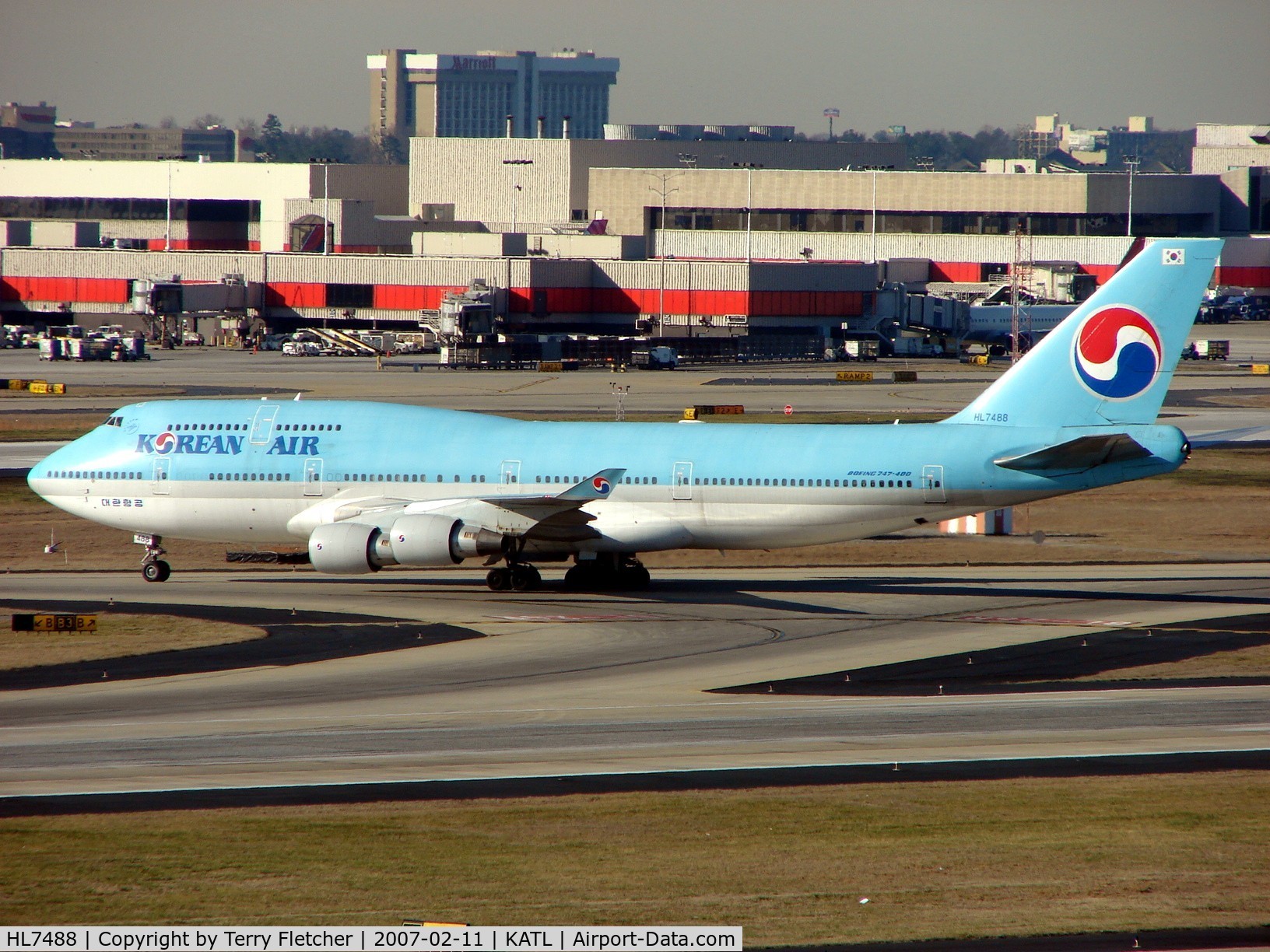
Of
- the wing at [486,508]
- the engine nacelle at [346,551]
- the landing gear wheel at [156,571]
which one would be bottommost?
the landing gear wheel at [156,571]

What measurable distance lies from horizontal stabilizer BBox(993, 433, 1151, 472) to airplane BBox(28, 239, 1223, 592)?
5 centimetres

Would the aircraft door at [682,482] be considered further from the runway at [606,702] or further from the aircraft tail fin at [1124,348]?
the aircraft tail fin at [1124,348]

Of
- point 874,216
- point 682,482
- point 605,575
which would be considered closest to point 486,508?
point 605,575

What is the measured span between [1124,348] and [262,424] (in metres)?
26.5

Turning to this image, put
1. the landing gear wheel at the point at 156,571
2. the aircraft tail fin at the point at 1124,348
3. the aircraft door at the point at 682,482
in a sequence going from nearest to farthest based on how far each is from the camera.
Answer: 1. the aircraft tail fin at the point at 1124,348
2. the aircraft door at the point at 682,482
3. the landing gear wheel at the point at 156,571

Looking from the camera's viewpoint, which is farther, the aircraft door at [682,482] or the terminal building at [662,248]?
the terminal building at [662,248]

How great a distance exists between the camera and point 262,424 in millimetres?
48188

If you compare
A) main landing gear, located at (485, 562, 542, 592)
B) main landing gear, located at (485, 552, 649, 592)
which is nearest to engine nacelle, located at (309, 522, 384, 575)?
main landing gear, located at (485, 562, 542, 592)

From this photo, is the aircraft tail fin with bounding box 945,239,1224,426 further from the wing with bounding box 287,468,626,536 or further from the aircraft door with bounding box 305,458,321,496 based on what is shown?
the aircraft door with bounding box 305,458,321,496

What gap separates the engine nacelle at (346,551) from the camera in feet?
145

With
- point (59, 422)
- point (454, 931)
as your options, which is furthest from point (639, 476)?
point (59, 422)

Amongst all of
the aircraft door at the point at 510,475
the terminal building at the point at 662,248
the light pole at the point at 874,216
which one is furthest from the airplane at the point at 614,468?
the light pole at the point at 874,216

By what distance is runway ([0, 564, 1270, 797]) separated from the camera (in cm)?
2866

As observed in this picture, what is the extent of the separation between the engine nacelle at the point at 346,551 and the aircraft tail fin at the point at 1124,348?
19.0 metres
